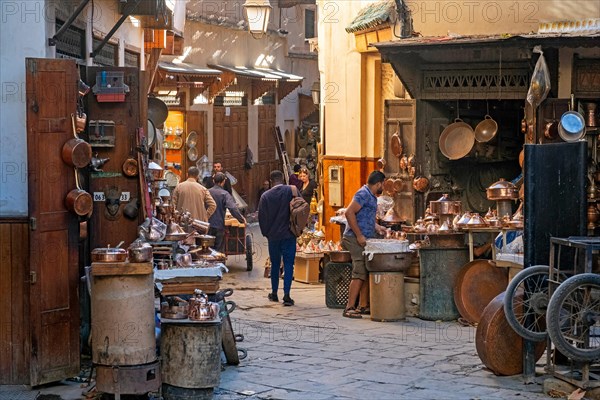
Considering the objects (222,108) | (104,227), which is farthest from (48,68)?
(222,108)

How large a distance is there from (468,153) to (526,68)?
→ 169 centimetres

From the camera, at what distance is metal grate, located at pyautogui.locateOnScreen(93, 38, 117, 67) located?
521 inches

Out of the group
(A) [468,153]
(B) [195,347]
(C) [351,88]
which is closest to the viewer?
(B) [195,347]

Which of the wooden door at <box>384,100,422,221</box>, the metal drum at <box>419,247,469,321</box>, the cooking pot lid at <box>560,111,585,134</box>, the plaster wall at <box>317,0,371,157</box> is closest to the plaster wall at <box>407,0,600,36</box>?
the wooden door at <box>384,100,422,221</box>

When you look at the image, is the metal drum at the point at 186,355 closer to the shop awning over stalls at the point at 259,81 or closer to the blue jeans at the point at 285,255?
the blue jeans at the point at 285,255

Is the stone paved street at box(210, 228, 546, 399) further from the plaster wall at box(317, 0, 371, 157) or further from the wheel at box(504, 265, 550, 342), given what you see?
the plaster wall at box(317, 0, 371, 157)

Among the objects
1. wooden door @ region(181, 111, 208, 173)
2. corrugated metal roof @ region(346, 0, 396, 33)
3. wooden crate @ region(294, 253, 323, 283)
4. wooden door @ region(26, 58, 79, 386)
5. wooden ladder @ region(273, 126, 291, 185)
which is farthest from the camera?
wooden ladder @ region(273, 126, 291, 185)

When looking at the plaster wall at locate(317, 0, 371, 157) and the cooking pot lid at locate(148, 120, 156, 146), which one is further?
the plaster wall at locate(317, 0, 371, 157)

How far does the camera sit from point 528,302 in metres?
10.3

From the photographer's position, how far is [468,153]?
16812 millimetres

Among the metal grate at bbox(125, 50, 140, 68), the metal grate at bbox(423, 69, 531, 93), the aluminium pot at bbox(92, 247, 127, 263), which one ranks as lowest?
the aluminium pot at bbox(92, 247, 127, 263)

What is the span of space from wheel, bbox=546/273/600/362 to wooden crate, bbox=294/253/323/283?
303 inches

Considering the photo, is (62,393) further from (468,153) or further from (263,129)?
(263,129)

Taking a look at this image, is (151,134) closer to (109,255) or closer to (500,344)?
(109,255)
